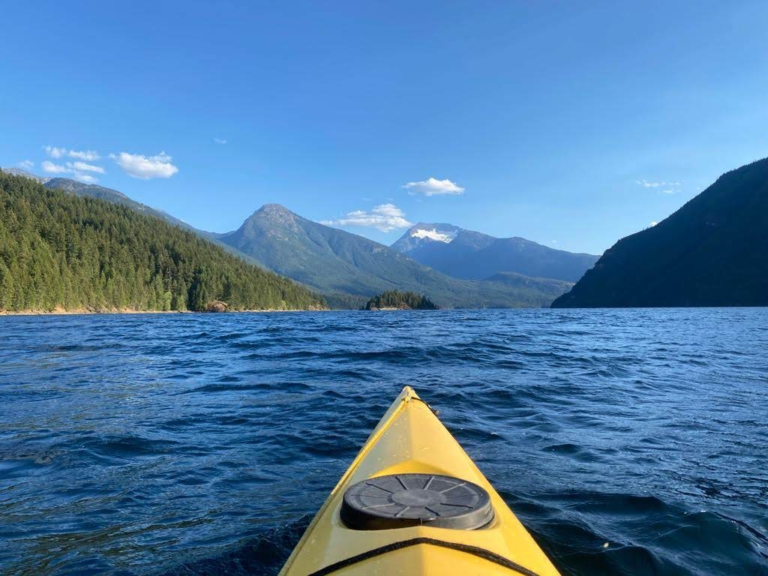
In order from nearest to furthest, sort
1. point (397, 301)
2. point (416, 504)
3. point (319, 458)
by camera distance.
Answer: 1. point (416, 504)
2. point (319, 458)
3. point (397, 301)

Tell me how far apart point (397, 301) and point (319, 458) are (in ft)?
524

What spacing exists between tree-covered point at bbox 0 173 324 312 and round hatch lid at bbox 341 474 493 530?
8883cm

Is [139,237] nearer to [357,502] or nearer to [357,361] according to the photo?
[357,361]

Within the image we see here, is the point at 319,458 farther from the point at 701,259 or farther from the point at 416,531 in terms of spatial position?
the point at 701,259

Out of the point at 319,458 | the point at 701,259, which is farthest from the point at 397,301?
the point at 319,458

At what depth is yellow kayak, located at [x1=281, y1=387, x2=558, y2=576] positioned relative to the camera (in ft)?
8.24

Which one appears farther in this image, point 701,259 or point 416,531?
point 701,259

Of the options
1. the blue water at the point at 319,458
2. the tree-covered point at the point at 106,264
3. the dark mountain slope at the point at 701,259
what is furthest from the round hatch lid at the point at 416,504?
the dark mountain slope at the point at 701,259

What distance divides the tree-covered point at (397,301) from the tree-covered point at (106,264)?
26.5 m

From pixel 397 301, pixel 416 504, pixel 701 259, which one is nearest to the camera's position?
pixel 416 504

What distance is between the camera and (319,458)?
728 cm

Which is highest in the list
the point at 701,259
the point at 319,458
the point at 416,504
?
the point at 701,259

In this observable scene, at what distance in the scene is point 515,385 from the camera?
13.0 meters

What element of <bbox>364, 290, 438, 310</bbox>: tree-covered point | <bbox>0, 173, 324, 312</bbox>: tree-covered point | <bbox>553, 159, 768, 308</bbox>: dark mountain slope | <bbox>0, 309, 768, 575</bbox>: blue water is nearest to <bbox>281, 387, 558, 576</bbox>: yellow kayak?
<bbox>0, 309, 768, 575</bbox>: blue water
